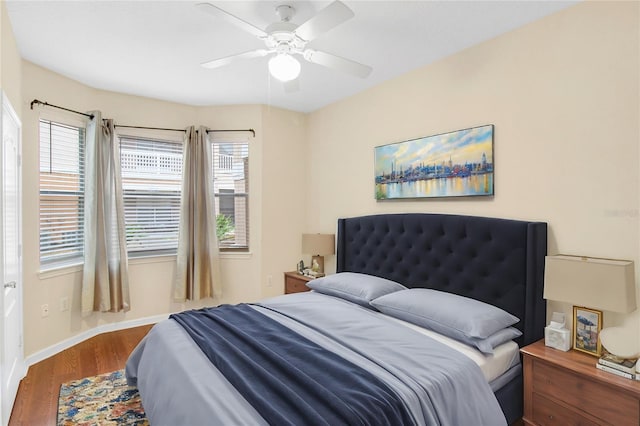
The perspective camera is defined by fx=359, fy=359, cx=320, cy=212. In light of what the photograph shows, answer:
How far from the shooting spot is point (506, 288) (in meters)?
2.40

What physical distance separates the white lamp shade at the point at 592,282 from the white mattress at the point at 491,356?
1.30 ft

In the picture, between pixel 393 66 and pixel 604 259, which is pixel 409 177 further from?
pixel 604 259

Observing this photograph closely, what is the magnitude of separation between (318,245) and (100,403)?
2330 mm

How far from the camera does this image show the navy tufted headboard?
2.28 m

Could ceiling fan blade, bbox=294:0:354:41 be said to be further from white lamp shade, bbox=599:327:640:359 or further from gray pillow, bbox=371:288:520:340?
white lamp shade, bbox=599:327:640:359

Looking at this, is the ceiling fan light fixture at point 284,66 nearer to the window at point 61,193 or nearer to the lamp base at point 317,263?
the lamp base at point 317,263

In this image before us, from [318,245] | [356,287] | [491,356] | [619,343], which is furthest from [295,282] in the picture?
[619,343]

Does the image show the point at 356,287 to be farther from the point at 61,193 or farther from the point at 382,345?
the point at 61,193

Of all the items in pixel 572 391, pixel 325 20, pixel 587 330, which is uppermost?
pixel 325 20

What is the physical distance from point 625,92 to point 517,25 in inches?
32.5

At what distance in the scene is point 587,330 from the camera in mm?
2047

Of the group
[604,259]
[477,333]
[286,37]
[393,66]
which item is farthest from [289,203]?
[604,259]

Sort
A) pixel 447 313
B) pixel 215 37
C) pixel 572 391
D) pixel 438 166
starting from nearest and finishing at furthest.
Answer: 1. pixel 572 391
2. pixel 447 313
3. pixel 215 37
4. pixel 438 166

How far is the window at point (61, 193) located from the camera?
10.9ft
